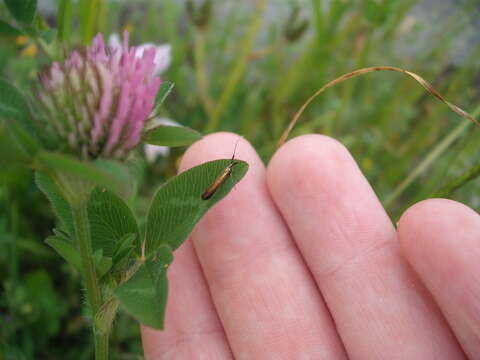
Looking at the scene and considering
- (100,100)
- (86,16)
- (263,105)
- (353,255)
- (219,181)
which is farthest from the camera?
(263,105)

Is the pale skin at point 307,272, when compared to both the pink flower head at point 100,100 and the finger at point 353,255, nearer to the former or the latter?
the finger at point 353,255

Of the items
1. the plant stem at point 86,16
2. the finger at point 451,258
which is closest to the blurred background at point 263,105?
the plant stem at point 86,16

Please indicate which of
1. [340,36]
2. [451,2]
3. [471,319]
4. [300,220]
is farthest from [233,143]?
[451,2]

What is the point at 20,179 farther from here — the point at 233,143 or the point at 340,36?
the point at 340,36

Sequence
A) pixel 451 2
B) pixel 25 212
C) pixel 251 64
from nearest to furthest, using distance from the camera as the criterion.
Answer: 1. pixel 25 212
2. pixel 251 64
3. pixel 451 2

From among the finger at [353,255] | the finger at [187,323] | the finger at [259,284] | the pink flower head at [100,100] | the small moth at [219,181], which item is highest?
the pink flower head at [100,100]

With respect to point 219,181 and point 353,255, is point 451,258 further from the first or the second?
point 219,181

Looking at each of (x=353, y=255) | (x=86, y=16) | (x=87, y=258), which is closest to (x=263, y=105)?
(x=86, y=16)
